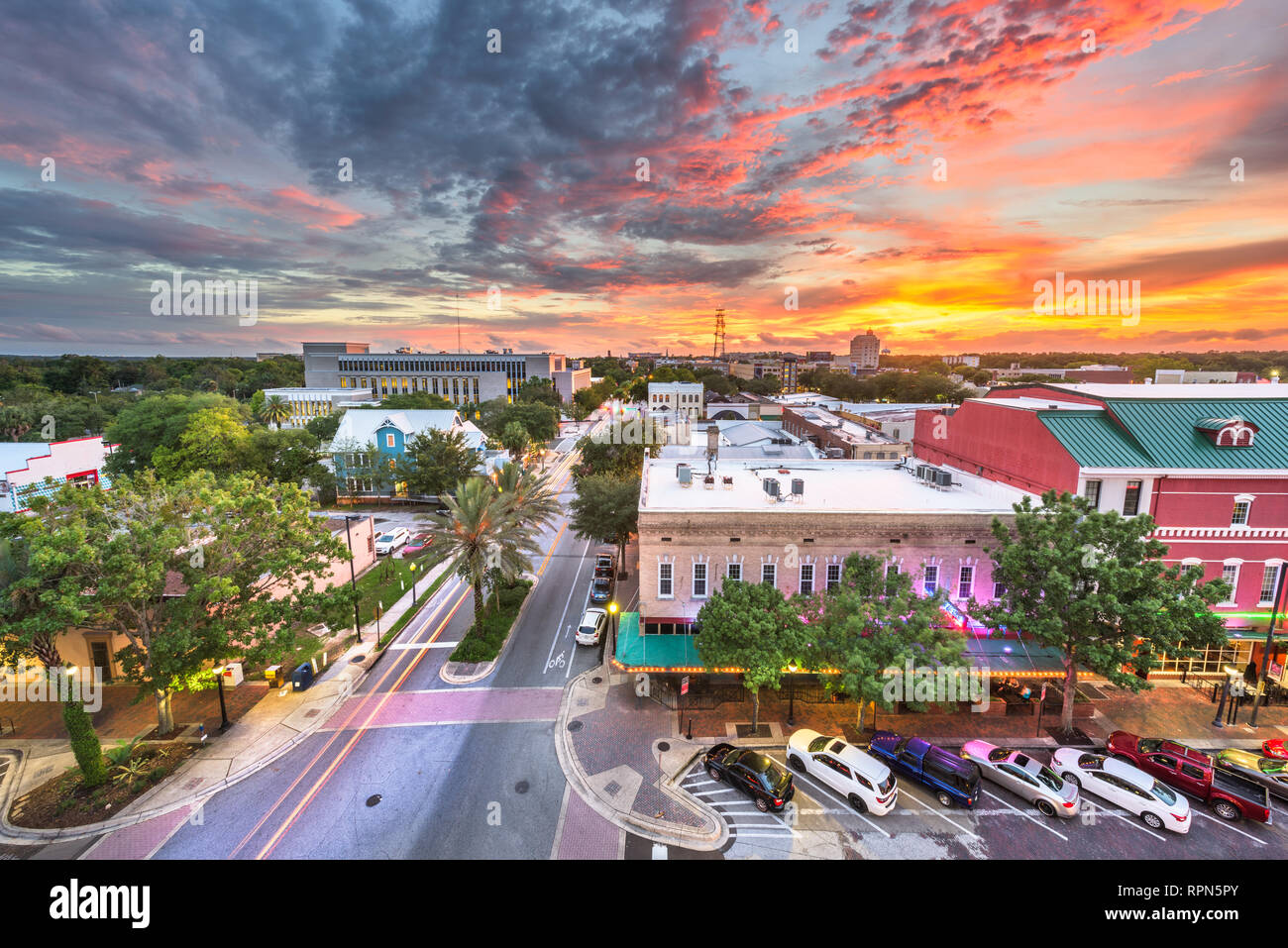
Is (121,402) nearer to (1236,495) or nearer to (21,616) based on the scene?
(21,616)

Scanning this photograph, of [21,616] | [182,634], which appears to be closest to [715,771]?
[182,634]

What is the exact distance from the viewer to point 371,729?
1025 inches

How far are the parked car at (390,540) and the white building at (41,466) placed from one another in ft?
66.3

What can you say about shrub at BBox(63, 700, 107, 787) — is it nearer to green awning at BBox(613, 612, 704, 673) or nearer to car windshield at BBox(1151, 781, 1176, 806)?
green awning at BBox(613, 612, 704, 673)

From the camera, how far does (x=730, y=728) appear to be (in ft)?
85.4

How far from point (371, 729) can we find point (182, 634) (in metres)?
8.80

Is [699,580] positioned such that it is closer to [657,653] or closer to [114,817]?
[657,653]

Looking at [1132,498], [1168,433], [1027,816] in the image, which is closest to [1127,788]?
[1027,816]

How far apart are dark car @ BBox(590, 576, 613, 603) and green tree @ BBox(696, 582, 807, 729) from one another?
1616 centimetres

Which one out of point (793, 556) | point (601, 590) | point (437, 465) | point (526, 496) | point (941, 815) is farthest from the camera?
point (437, 465)

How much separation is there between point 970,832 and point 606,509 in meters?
27.6

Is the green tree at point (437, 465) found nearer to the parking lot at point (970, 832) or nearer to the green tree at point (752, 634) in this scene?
the green tree at point (752, 634)

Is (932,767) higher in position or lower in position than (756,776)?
higher

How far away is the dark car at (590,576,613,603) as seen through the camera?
3988cm
